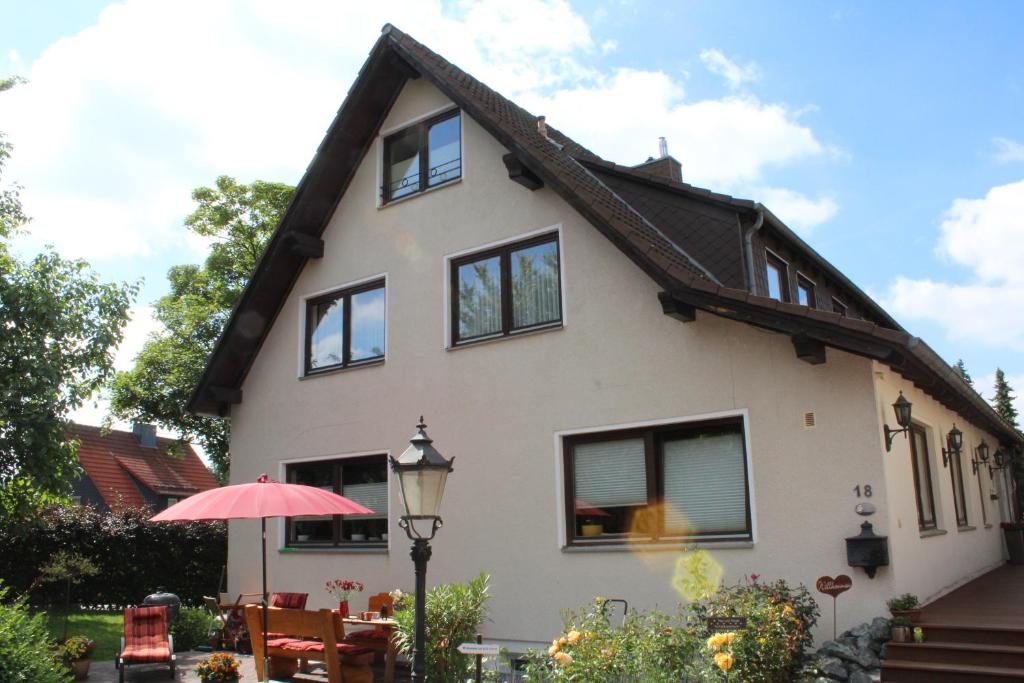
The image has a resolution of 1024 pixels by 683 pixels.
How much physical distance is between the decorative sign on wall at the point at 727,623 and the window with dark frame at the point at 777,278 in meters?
6.05

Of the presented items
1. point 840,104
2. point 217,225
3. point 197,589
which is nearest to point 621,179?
point 840,104

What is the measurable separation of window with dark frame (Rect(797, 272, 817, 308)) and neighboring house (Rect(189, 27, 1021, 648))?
58mm

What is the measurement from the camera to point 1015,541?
18.0 m

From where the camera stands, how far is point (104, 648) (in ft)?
46.1

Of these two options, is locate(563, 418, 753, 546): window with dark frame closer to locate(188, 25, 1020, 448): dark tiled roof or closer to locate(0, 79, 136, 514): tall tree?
locate(188, 25, 1020, 448): dark tiled roof

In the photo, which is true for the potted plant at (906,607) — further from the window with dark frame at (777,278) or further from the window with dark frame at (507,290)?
the window with dark frame at (507,290)

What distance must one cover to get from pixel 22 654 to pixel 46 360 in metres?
8.74

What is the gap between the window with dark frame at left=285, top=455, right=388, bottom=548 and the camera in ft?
43.0

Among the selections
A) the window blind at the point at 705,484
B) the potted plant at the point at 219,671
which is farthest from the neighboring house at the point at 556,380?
the potted plant at the point at 219,671

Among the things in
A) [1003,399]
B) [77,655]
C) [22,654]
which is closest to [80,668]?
[77,655]

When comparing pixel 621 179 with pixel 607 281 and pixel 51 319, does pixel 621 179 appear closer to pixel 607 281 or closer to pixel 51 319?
pixel 607 281

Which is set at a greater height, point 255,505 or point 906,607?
point 255,505

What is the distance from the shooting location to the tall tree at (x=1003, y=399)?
37406 mm

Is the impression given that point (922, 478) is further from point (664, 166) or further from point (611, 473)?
point (664, 166)
